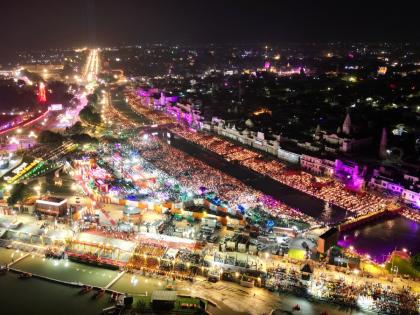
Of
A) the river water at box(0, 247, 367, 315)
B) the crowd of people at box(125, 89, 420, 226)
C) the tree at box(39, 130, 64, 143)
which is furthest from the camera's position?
the tree at box(39, 130, 64, 143)

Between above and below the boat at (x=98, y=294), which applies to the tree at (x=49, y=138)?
above

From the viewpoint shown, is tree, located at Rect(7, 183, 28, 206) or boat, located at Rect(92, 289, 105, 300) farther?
tree, located at Rect(7, 183, 28, 206)

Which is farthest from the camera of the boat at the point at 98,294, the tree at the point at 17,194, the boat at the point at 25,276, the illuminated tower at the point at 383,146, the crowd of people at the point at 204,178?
the illuminated tower at the point at 383,146

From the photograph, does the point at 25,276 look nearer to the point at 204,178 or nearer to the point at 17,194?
the point at 17,194

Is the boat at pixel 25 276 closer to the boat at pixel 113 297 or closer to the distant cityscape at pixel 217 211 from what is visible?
the distant cityscape at pixel 217 211

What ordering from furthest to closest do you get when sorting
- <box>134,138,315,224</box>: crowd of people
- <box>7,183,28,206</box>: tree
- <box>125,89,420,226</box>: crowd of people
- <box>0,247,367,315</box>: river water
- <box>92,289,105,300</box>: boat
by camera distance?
<box>125,89,420,226</box>: crowd of people → <box>134,138,315,224</box>: crowd of people → <box>7,183,28,206</box>: tree → <box>92,289,105,300</box>: boat → <box>0,247,367,315</box>: river water

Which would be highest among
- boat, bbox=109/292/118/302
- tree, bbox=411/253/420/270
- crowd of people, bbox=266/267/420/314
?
tree, bbox=411/253/420/270

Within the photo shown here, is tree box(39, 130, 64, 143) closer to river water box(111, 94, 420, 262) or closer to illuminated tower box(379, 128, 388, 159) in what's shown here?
river water box(111, 94, 420, 262)

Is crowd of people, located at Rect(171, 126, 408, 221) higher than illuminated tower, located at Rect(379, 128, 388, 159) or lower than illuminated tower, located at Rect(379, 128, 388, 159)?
lower

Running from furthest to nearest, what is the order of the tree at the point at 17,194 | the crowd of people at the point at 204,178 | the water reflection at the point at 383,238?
the crowd of people at the point at 204,178 < the tree at the point at 17,194 < the water reflection at the point at 383,238

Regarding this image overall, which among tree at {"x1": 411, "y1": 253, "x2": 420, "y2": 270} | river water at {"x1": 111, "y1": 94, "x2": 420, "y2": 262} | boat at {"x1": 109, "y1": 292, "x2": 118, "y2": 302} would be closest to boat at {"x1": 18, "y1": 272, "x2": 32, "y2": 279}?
boat at {"x1": 109, "y1": 292, "x2": 118, "y2": 302}

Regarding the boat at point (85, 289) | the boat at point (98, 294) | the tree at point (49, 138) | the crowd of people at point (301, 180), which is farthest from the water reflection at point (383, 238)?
the tree at point (49, 138)
